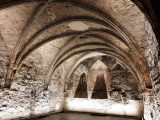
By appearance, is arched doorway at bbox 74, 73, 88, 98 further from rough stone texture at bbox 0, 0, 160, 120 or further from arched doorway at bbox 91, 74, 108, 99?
arched doorway at bbox 91, 74, 108, 99

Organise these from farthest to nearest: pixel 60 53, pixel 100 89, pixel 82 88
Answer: pixel 82 88 < pixel 100 89 < pixel 60 53

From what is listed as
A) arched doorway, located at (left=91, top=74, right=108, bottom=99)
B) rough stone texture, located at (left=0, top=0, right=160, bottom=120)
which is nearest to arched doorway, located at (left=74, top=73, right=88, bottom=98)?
rough stone texture, located at (left=0, top=0, right=160, bottom=120)

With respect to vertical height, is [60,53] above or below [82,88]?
above

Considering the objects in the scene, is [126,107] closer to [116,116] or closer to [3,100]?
[116,116]

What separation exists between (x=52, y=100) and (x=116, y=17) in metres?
5.61

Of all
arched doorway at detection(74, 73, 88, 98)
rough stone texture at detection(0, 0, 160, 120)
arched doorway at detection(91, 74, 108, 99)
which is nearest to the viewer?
rough stone texture at detection(0, 0, 160, 120)

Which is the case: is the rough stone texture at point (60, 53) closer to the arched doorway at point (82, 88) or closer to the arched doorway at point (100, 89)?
the arched doorway at point (82, 88)

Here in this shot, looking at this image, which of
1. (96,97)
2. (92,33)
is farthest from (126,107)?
(92,33)

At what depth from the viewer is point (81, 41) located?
7.19 meters

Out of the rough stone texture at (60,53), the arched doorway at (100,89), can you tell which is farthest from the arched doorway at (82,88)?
the arched doorway at (100,89)

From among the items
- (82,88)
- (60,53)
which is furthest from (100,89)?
(60,53)

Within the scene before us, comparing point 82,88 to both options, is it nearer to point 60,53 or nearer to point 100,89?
point 100,89

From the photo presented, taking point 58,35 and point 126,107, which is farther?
point 126,107

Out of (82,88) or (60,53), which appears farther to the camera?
(82,88)
